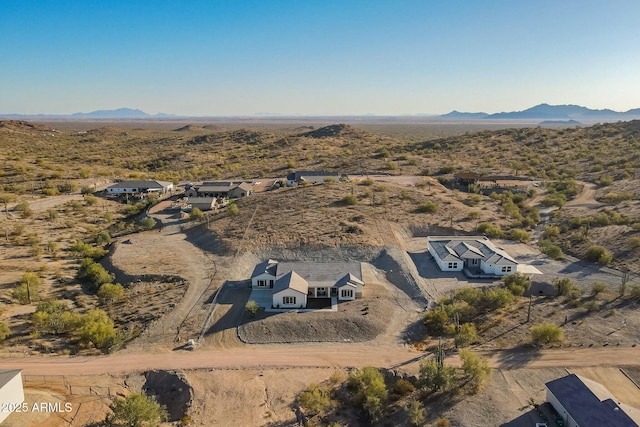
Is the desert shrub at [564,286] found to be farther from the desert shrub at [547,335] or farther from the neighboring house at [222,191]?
the neighboring house at [222,191]

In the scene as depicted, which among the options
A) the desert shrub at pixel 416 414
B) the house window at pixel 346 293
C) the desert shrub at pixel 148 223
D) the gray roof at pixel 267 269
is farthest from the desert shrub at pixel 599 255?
the desert shrub at pixel 148 223

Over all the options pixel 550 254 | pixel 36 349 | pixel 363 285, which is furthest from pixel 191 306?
pixel 550 254

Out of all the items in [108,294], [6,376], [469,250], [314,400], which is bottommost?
[108,294]

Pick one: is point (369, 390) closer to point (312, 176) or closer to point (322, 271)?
point (322, 271)

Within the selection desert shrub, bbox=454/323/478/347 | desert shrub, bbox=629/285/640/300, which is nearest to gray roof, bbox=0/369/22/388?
desert shrub, bbox=454/323/478/347

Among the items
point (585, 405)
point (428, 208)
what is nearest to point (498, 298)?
point (585, 405)
